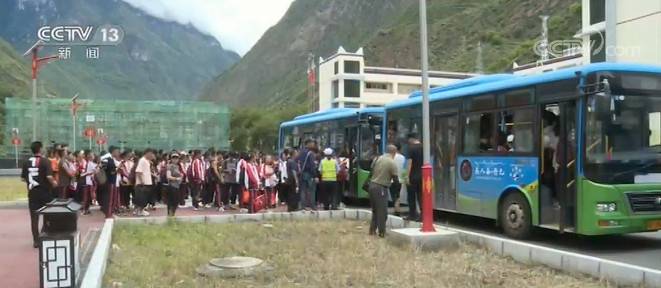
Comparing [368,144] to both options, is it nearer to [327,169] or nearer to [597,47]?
[327,169]

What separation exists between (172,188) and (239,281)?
24.8 feet

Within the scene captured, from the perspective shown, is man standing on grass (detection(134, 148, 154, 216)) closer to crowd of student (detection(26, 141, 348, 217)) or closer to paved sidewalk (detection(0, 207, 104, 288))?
crowd of student (detection(26, 141, 348, 217))

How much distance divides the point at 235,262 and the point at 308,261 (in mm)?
1046

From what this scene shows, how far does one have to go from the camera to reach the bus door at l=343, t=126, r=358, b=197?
18406 millimetres

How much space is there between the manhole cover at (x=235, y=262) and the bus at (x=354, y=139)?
27.6 ft

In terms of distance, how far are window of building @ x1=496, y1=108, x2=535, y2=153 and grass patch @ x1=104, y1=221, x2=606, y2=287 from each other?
6.67ft

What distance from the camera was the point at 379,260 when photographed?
9594 mm

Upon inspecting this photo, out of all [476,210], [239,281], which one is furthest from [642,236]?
[239,281]

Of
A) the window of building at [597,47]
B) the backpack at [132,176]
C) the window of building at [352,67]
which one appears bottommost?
the backpack at [132,176]

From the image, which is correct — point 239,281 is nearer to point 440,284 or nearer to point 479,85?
point 440,284

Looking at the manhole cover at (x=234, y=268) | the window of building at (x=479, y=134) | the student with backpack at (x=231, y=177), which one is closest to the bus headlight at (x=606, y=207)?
the window of building at (x=479, y=134)

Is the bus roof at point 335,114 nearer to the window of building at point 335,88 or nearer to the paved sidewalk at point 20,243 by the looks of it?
the paved sidewalk at point 20,243

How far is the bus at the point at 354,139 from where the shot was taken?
17.8 meters

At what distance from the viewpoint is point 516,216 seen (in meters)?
11.5
